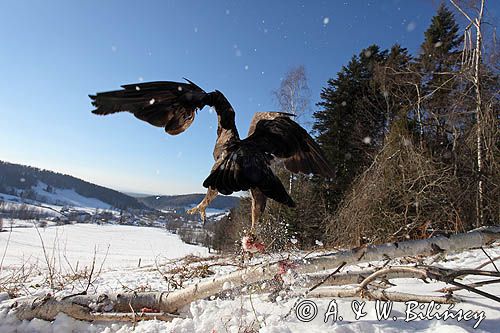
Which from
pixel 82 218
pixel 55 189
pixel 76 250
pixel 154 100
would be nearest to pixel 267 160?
pixel 154 100

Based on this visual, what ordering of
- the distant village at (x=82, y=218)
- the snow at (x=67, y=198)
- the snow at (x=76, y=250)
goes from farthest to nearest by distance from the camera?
the snow at (x=67, y=198), the distant village at (x=82, y=218), the snow at (x=76, y=250)

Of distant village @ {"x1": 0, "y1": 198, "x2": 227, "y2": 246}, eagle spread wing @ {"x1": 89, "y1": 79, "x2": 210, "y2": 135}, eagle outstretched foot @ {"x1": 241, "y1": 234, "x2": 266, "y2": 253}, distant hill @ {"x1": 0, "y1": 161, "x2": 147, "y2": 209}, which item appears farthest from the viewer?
distant hill @ {"x1": 0, "y1": 161, "x2": 147, "y2": 209}

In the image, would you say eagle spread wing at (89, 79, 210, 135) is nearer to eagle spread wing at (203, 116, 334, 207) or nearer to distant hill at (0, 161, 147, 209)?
eagle spread wing at (203, 116, 334, 207)

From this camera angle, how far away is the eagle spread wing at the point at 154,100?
2.06 m

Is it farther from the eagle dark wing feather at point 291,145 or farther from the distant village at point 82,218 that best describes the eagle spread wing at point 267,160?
the distant village at point 82,218

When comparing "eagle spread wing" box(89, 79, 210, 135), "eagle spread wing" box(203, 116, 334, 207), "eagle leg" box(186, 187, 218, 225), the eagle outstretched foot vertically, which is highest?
"eagle spread wing" box(89, 79, 210, 135)

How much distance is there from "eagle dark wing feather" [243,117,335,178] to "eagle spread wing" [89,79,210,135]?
46 cm

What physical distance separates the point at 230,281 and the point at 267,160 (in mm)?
742

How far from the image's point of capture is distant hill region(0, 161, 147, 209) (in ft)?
472

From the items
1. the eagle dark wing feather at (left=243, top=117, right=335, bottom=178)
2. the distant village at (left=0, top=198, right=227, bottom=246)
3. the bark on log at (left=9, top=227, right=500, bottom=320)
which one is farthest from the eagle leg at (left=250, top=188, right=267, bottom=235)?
the distant village at (left=0, top=198, right=227, bottom=246)

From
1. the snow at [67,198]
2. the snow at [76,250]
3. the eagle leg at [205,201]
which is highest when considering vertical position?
the eagle leg at [205,201]

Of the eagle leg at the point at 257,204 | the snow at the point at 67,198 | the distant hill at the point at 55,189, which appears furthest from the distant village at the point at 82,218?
the eagle leg at the point at 257,204

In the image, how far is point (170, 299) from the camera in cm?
221

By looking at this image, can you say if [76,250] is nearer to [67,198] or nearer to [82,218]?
[82,218]
